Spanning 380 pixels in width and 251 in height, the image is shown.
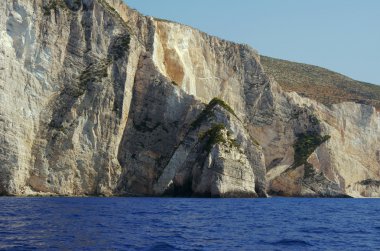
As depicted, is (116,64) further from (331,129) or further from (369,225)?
(369,225)

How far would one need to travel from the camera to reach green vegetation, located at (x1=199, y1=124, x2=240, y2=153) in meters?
73.8

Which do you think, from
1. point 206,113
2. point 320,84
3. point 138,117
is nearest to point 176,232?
point 206,113

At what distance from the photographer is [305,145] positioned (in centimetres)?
9562

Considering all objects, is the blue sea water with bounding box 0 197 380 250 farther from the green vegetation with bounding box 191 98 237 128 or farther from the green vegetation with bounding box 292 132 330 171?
the green vegetation with bounding box 292 132 330 171

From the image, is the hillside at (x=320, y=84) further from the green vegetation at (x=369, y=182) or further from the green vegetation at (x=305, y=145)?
the green vegetation at (x=305, y=145)

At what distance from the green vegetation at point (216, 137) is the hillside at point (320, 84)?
1824 inches

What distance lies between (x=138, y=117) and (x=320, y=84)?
62.7 meters

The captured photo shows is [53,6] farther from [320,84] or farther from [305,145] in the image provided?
[320,84]

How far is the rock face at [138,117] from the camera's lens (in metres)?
70.4

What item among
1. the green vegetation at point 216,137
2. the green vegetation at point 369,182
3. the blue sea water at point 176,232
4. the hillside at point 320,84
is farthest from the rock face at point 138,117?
the blue sea water at point 176,232

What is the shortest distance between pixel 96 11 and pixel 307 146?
Answer: 38421 mm

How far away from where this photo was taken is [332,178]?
315 ft

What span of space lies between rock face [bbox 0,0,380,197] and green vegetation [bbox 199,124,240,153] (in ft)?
0.61

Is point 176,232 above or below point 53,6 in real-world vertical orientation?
below
